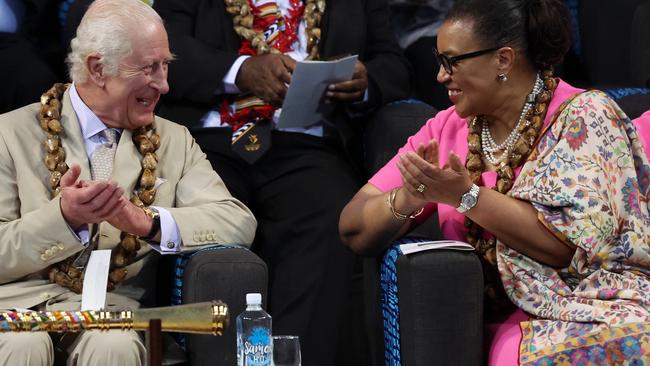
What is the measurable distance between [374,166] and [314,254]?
0.40 metres

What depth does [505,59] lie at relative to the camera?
3529 millimetres

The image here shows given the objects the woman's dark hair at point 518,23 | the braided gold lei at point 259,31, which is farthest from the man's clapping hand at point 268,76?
the woman's dark hair at point 518,23

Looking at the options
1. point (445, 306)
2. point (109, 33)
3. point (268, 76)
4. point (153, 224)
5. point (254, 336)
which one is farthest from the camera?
point (268, 76)

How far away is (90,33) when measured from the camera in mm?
3572

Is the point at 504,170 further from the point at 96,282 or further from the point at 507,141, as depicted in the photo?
the point at 96,282

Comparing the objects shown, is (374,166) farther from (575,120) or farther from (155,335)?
(155,335)

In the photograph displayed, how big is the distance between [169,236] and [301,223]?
35.1 inches

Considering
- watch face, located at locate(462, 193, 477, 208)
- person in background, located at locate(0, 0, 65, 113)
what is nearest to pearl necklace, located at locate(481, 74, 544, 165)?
watch face, located at locate(462, 193, 477, 208)

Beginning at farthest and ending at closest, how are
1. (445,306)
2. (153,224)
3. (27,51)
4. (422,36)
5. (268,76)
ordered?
(422,36) < (27,51) < (268,76) < (153,224) < (445,306)

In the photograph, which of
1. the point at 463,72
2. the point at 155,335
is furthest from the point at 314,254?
the point at 155,335

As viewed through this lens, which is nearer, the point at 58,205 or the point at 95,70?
the point at 58,205

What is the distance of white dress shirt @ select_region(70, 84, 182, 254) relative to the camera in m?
3.45

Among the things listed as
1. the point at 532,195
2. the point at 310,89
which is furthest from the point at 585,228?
the point at 310,89

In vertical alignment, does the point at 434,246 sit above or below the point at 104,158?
below
